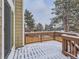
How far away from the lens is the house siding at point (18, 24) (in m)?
8.22

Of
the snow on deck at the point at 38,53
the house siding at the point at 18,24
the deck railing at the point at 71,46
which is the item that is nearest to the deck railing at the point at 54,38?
the deck railing at the point at 71,46

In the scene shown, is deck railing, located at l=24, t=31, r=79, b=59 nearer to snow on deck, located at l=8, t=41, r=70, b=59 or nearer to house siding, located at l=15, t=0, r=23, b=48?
snow on deck, located at l=8, t=41, r=70, b=59

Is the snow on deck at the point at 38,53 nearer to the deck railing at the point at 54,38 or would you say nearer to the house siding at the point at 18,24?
the deck railing at the point at 54,38

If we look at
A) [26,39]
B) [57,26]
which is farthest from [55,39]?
[57,26]

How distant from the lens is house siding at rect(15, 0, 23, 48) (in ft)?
27.0

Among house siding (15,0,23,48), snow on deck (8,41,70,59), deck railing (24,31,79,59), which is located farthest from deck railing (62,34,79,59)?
house siding (15,0,23,48)

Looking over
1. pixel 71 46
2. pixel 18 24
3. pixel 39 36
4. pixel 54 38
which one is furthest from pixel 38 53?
pixel 54 38

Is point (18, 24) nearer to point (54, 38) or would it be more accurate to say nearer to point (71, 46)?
point (54, 38)

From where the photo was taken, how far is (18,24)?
27.3 feet

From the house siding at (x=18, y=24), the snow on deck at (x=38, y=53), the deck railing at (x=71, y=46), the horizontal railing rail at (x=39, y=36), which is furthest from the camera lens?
the horizontal railing rail at (x=39, y=36)

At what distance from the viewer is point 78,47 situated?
5016mm

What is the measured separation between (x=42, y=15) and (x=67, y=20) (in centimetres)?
324

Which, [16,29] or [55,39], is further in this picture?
[55,39]

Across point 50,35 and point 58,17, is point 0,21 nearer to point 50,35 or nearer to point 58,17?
point 50,35
